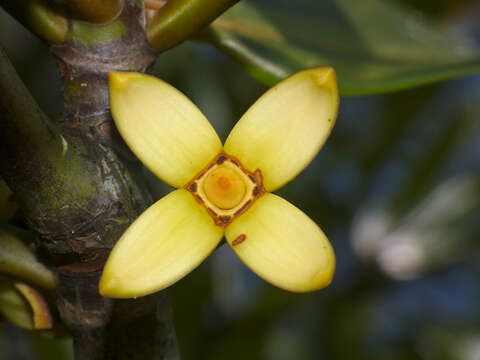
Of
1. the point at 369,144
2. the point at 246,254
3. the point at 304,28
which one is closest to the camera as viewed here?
the point at 246,254

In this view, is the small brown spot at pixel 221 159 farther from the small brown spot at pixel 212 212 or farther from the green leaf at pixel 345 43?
the green leaf at pixel 345 43

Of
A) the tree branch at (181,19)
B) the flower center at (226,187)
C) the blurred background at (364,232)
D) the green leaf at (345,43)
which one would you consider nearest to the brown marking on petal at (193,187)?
the flower center at (226,187)

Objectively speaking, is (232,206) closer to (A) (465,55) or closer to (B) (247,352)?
(A) (465,55)

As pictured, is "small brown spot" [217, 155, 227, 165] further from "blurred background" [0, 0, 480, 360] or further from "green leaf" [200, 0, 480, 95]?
"blurred background" [0, 0, 480, 360]

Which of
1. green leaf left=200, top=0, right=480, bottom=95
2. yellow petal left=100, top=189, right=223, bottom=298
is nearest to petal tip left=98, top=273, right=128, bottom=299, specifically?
yellow petal left=100, top=189, right=223, bottom=298

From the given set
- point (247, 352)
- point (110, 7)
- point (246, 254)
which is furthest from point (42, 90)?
point (246, 254)

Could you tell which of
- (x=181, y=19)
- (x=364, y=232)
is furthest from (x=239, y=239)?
(x=364, y=232)
